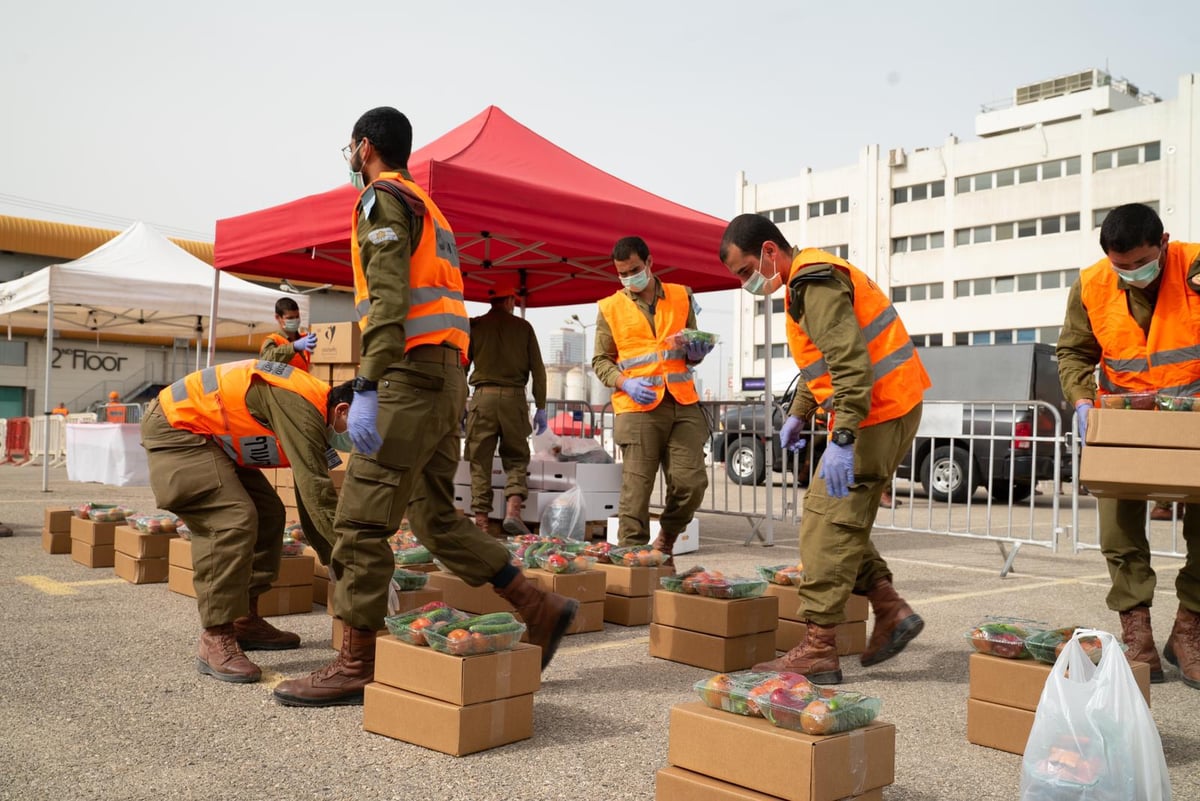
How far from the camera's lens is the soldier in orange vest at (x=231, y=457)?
387cm

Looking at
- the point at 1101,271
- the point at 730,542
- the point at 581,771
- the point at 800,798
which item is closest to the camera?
the point at 800,798

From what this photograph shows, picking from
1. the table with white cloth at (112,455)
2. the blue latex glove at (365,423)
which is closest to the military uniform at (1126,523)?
the blue latex glove at (365,423)

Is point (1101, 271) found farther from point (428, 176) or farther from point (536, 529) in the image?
point (536, 529)

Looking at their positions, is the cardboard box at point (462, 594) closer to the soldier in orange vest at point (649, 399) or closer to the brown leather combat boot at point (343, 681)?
the brown leather combat boot at point (343, 681)

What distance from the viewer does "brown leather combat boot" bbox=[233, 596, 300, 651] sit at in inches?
174

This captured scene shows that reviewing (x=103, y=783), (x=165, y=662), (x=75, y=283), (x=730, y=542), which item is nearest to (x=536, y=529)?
(x=730, y=542)

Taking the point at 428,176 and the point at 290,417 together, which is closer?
the point at 290,417

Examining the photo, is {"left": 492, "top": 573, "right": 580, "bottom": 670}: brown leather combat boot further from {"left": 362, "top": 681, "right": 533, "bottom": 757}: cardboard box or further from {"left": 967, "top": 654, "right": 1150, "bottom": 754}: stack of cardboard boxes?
{"left": 967, "top": 654, "right": 1150, "bottom": 754}: stack of cardboard boxes

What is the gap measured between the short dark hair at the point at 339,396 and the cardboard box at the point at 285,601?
5.37 feet

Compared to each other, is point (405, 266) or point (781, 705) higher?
Result: point (405, 266)

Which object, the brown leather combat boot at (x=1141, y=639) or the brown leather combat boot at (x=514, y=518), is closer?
the brown leather combat boot at (x=1141, y=639)

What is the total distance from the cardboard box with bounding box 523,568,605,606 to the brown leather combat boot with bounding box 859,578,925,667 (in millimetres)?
1359

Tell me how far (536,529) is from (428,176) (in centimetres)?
323

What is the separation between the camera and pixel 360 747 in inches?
121
